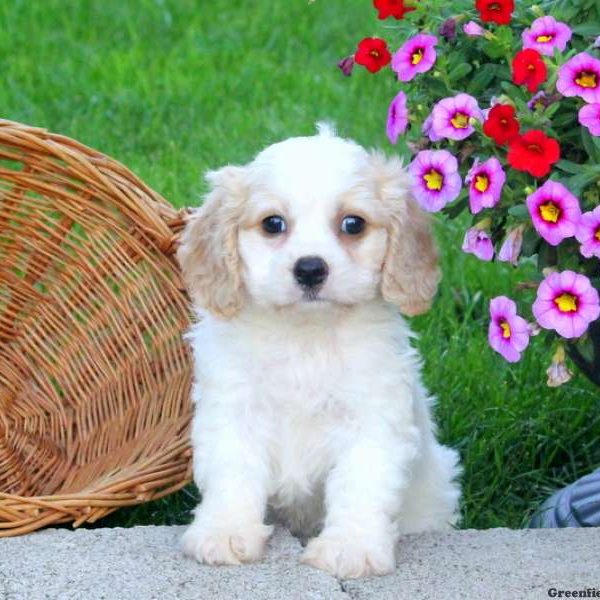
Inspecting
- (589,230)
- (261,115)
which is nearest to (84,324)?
(589,230)

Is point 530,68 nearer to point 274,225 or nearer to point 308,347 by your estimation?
point 274,225

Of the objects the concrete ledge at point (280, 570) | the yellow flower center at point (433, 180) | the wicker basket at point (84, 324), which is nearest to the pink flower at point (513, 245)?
the yellow flower center at point (433, 180)

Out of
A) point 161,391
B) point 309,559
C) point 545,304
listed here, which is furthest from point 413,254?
point 161,391

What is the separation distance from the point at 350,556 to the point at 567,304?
2.60ft

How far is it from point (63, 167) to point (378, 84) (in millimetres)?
3139

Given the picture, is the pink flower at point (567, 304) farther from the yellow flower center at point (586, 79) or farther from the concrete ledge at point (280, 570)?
the concrete ledge at point (280, 570)

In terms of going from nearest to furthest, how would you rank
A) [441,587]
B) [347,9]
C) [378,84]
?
[441,587], [378,84], [347,9]

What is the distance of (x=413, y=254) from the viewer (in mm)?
3568

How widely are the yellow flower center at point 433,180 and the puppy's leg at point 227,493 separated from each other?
78cm

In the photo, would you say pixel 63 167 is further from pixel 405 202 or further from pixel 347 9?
pixel 347 9

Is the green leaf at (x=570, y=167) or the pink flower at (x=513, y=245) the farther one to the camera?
the pink flower at (x=513, y=245)

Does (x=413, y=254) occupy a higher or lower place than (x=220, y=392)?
higher

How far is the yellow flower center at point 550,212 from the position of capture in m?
3.26

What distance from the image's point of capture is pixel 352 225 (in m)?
3.51
